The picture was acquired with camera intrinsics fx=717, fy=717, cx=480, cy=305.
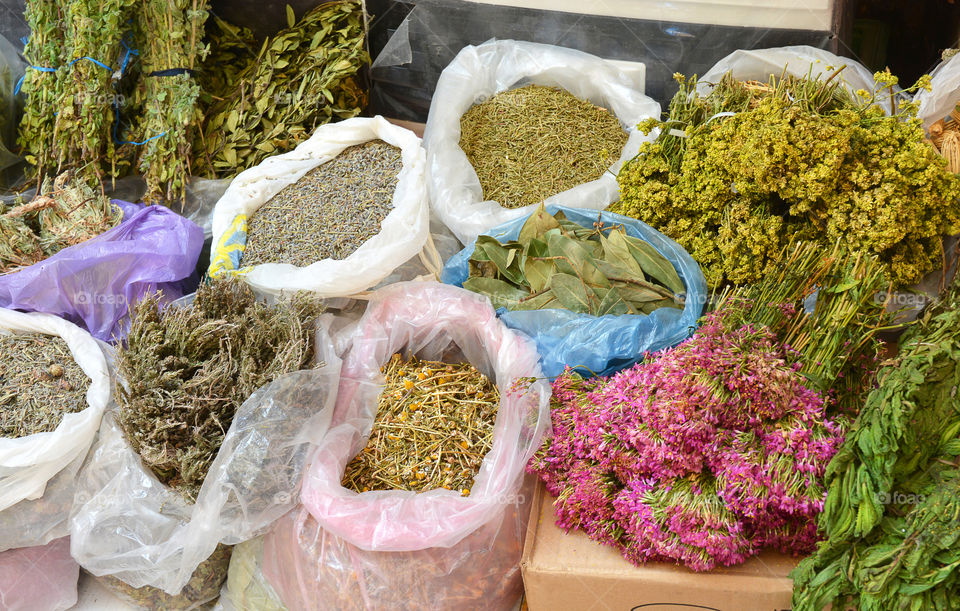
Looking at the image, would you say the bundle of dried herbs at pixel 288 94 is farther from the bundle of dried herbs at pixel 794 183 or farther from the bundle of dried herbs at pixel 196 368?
the bundle of dried herbs at pixel 794 183

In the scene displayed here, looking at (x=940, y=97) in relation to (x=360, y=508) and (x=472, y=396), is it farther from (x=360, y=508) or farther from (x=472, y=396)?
(x=360, y=508)

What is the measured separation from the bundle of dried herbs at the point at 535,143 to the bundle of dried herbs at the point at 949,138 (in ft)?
2.80

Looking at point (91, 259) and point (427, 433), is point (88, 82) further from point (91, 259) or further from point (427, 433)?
point (427, 433)

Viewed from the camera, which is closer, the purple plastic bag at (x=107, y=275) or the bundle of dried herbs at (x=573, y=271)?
the bundle of dried herbs at (x=573, y=271)

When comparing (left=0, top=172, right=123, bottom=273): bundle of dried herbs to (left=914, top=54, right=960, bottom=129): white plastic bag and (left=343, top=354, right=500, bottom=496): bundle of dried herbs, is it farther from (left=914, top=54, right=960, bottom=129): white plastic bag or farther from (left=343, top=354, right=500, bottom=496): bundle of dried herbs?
(left=914, top=54, right=960, bottom=129): white plastic bag

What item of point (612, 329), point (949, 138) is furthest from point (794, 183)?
point (949, 138)

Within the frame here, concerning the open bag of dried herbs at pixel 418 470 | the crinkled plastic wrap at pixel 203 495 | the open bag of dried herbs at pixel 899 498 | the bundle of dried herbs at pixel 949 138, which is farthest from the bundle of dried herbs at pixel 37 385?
the bundle of dried herbs at pixel 949 138

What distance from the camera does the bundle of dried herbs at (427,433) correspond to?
1611mm

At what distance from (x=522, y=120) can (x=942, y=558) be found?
162 cm

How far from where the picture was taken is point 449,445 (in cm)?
165

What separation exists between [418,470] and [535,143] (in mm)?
1112

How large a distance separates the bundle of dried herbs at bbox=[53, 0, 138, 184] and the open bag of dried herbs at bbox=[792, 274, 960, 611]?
219cm

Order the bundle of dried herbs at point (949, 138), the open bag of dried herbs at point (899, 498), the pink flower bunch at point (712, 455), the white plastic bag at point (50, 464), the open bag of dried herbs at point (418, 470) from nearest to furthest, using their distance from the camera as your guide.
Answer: the open bag of dried herbs at point (899, 498)
the pink flower bunch at point (712, 455)
the open bag of dried herbs at point (418, 470)
the white plastic bag at point (50, 464)
the bundle of dried herbs at point (949, 138)

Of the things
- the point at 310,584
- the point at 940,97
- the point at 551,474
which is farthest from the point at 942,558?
the point at 940,97
